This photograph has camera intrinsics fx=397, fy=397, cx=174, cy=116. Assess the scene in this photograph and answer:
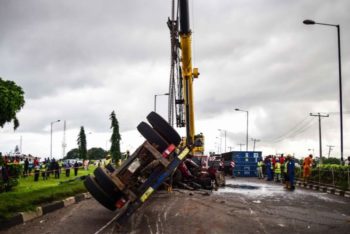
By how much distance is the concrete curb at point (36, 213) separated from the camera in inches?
346

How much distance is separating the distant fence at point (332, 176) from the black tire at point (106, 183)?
13.6m

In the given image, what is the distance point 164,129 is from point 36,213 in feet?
13.0

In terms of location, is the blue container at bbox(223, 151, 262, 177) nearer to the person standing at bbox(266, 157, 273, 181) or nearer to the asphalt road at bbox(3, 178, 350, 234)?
the person standing at bbox(266, 157, 273, 181)

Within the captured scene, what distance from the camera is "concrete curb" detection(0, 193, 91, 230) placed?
28.8 ft

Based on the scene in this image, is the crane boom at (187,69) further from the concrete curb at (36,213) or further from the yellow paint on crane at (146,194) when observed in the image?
the yellow paint on crane at (146,194)

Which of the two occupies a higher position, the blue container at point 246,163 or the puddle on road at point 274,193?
the blue container at point 246,163

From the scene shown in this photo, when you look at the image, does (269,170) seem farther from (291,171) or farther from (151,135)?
(151,135)

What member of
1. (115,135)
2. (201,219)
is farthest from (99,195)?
(115,135)

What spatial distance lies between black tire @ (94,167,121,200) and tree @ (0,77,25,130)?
13.1m

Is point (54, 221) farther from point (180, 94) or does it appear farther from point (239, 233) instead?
point (180, 94)

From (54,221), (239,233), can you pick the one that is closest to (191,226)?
(239,233)

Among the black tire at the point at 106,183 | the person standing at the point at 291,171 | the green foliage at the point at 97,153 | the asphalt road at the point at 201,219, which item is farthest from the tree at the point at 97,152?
the black tire at the point at 106,183

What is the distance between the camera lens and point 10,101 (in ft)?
67.9

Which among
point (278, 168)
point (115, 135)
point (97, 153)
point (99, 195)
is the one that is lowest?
point (99, 195)
